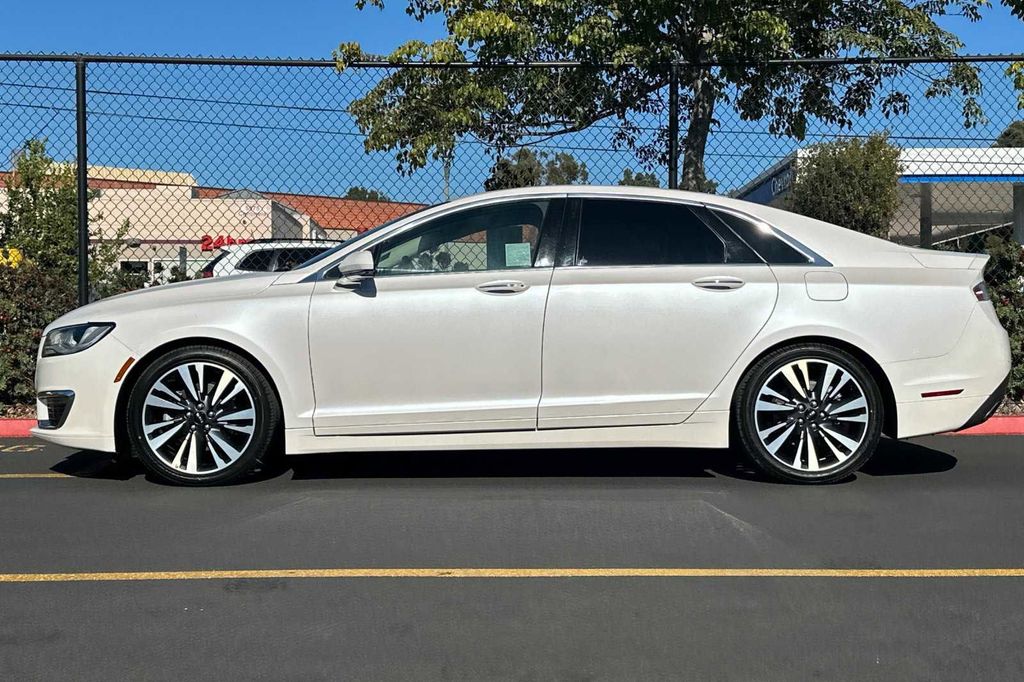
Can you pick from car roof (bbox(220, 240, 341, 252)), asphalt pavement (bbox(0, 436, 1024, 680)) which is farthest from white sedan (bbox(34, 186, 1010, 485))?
car roof (bbox(220, 240, 341, 252))

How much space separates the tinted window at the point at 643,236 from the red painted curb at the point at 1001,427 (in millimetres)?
3058

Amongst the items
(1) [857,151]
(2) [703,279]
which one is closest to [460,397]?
(2) [703,279]

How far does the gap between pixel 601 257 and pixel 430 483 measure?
1.59 meters

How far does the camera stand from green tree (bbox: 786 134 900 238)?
75.8 feet

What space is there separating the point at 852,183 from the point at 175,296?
19953 millimetres

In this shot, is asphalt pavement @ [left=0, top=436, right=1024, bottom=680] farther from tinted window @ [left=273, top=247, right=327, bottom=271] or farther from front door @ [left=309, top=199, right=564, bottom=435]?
tinted window @ [left=273, top=247, right=327, bottom=271]

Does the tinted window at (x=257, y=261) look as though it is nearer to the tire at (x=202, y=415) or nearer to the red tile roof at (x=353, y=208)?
the red tile roof at (x=353, y=208)

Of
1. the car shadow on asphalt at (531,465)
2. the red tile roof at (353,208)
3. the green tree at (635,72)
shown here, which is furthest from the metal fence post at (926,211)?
the car shadow on asphalt at (531,465)

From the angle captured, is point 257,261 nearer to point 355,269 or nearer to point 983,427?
point 355,269

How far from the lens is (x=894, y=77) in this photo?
1191 centimetres

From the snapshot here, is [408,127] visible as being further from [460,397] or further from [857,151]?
[857,151]

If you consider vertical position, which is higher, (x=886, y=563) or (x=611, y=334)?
(x=611, y=334)

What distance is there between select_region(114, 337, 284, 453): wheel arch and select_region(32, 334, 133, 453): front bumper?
1.5 inches

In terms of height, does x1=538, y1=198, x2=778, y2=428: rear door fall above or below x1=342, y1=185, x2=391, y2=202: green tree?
below
